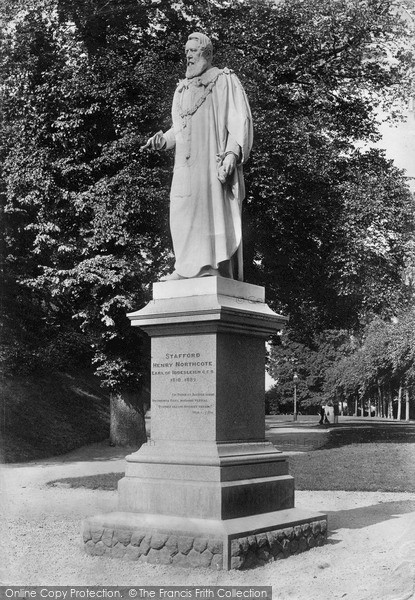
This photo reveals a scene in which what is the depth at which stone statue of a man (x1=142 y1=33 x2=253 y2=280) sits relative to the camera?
892cm

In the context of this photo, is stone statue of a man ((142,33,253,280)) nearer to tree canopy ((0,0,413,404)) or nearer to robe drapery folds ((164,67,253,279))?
robe drapery folds ((164,67,253,279))

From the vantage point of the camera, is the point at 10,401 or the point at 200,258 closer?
the point at 200,258

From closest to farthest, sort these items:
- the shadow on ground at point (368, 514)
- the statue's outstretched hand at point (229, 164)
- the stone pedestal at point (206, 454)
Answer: the stone pedestal at point (206, 454) < the statue's outstretched hand at point (229, 164) < the shadow on ground at point (368, 514)

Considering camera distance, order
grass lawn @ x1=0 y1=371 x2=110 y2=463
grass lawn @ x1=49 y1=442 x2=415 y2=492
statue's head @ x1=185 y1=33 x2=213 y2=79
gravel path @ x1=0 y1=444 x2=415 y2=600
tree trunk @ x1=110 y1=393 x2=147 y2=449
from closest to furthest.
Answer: gravel path @ x1=0 y1=444 x2=415 y2=600
statue's head @ x1=185 y1=33 x2=213 y2=79
grass lawn @ x1=49 y1=442 x2=415 y2=492
grass lawn @ x1=0 y1=371 x2=110 y2=463
tree trunk @ x1=110 y1=393 x2=147 y2=449

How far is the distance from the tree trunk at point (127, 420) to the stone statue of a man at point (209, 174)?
44.8 ft

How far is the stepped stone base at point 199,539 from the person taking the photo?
7.52 meters

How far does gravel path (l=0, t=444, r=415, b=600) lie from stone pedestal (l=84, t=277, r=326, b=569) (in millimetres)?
252

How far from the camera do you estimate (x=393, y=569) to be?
7.75m

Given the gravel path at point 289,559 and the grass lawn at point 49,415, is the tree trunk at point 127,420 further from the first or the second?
the gravel path at point 289,559

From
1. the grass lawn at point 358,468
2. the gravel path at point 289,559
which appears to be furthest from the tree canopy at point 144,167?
the gravel path at point 289,559

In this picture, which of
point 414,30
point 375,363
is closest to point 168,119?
point 414,30

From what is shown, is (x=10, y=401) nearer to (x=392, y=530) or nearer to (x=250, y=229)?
(x=250, y=229)

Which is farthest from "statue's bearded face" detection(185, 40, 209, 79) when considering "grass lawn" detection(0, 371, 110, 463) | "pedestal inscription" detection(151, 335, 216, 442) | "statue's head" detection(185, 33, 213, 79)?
"grass lawn" detection(0, 371, 110, 463)

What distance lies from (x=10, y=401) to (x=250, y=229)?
827 cm
